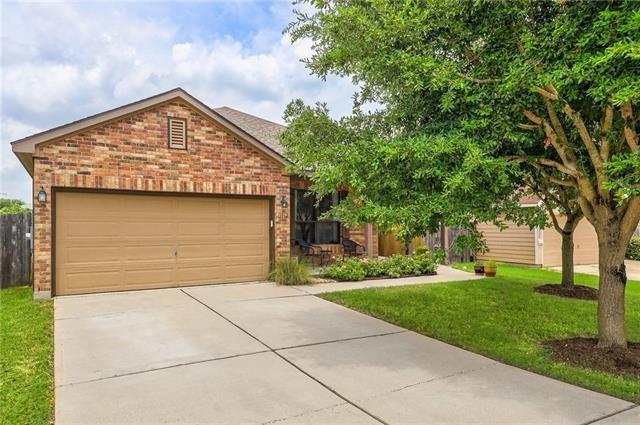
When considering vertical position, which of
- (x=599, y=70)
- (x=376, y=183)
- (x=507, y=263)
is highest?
(x=599, y=70)

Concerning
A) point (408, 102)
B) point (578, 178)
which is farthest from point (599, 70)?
point (408, 102)

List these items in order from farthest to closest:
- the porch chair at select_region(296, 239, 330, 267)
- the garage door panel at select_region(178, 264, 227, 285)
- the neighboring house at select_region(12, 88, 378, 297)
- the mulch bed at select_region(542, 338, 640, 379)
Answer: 1. the porch chair at select_region(296, 239, 330, 267)
2. the garage door panel at select_region(178, 264, 227, 285)
3. the neighboring house at select_region(12, 88, 378, 297)
4. the mulch bed at select_region(542, 338, 640, 379)

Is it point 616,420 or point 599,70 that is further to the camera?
point 599,70

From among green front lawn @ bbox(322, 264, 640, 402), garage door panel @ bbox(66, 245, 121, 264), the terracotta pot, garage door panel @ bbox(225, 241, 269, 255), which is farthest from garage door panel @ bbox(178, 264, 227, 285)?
the terracotta pot

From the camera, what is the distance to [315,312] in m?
7.58

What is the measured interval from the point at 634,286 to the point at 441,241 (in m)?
6.22

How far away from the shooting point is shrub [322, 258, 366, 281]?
36.9ft

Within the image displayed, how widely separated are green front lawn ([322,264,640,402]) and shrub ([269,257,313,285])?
1.54m

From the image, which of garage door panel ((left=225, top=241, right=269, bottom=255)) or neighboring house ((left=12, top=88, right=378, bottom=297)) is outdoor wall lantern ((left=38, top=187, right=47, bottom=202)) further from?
garage door panel ((left=225, top=241, right=269, bottom=255))

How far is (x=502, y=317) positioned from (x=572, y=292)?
3394 mm

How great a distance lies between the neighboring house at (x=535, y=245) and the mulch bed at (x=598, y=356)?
10.3 m

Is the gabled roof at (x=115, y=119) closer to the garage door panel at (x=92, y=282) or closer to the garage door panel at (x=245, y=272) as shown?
the garage door panel at (x=92, y=282)

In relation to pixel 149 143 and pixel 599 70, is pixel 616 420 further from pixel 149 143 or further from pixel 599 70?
pixel 149 143

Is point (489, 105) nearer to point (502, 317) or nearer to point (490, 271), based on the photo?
point (502, 317)
